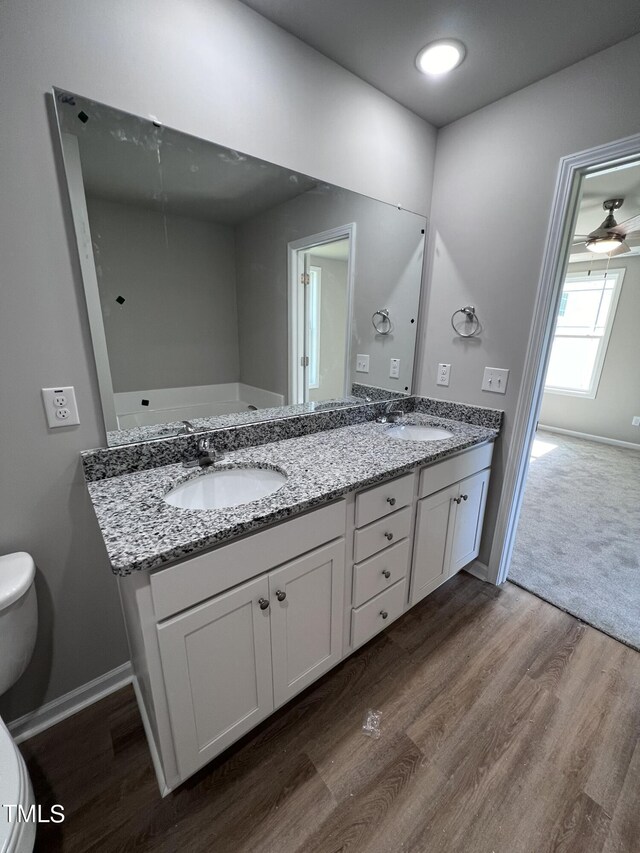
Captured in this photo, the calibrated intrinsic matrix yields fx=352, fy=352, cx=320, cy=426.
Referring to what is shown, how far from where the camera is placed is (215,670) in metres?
0.96

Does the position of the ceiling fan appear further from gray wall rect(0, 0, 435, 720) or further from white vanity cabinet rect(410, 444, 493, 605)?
gray wall rect(0, 0, 435, 720)

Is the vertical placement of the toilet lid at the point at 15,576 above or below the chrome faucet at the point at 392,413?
below

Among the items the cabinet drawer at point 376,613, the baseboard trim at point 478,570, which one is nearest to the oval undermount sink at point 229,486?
the cabinet drawer at point 376,613

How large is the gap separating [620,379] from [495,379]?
3.88 metres

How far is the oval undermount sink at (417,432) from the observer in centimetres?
189

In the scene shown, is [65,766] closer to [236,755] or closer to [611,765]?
[236,755]

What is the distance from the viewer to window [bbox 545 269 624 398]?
14.4ft

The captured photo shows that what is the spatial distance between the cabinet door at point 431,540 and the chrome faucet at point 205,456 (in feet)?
2.83

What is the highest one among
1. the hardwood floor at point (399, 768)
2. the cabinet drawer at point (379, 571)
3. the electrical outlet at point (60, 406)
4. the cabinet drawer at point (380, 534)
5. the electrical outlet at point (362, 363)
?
the electrical outlet at point (362, 363)

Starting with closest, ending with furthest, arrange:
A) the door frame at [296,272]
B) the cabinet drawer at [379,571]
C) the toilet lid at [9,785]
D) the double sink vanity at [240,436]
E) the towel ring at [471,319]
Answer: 1. the toilet lid at [9,785]
2. the double sink vanity at [240,436]
3. the cabinet drawer at [379,571]
4. the door frame at [296,272]
5. the towel ring at [471,319]

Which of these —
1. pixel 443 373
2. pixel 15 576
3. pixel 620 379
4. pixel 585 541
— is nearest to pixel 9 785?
pixel 15 576

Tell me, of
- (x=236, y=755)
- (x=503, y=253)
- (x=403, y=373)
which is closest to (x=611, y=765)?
(x=236, y=755)

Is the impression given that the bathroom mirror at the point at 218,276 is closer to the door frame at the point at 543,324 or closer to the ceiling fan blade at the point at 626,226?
the door frame at the point at 543,324

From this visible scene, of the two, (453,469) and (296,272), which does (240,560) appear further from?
(296,272)
